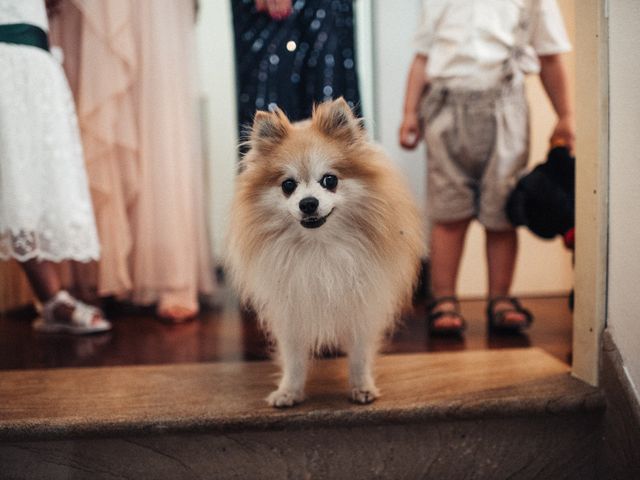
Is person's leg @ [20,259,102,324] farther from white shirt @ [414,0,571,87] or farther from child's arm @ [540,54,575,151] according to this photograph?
child's arm @ [540,54,575,151]

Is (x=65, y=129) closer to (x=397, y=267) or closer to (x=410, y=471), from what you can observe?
(x=397, y=267)

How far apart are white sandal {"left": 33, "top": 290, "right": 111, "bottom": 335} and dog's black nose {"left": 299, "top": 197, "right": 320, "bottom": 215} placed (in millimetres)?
1125

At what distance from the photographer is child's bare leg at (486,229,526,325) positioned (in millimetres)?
1700

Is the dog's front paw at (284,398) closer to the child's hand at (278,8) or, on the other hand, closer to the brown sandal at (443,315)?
the brown sandal at (443,315)

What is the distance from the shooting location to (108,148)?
1.82 metres

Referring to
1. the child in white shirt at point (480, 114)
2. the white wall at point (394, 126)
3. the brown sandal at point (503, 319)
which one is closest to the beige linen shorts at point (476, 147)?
the child in white shirt at point (480, 114)

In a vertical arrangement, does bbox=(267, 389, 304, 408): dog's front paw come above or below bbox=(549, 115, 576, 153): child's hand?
below

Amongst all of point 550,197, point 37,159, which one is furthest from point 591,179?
point 37,159

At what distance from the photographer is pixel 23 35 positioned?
4.28ft

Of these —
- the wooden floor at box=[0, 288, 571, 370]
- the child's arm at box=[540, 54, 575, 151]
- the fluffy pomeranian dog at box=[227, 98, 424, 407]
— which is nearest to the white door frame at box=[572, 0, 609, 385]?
the wooden floor at box=[0, 288, 571, 370]

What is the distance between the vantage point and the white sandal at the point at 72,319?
1.74 meters

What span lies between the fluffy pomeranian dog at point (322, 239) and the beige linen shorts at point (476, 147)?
0.62 m

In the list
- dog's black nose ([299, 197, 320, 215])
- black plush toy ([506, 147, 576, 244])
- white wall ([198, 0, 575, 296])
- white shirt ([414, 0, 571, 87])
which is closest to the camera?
Result: dog's black nose ([299, 197, 320, 215])

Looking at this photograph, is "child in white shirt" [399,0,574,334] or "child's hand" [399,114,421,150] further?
"child's hand" [399,114,421,150]
